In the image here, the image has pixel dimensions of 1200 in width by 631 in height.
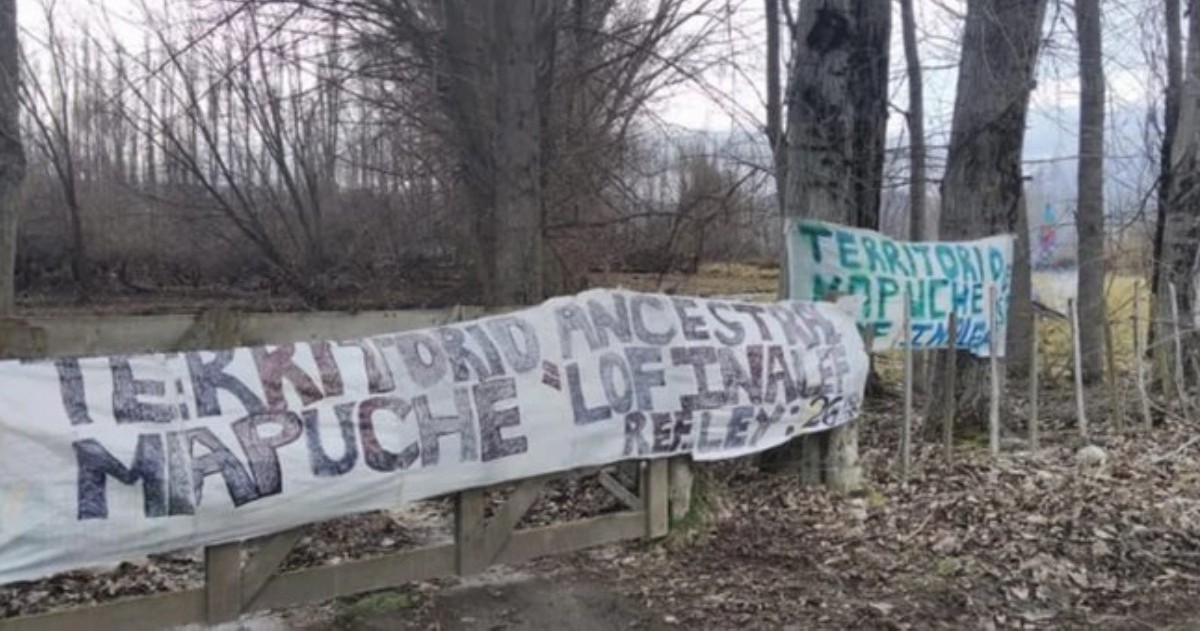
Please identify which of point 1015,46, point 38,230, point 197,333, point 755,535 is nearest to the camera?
point 197,333

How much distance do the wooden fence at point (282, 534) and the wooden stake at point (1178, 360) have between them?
5.71 m

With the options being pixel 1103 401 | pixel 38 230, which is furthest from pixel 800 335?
pixel 38 230

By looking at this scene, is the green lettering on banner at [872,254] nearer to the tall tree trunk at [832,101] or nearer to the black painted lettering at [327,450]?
the tall tree trunk at [832,101]

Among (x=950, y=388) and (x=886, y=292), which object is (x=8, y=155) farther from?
(x=950, y=388)

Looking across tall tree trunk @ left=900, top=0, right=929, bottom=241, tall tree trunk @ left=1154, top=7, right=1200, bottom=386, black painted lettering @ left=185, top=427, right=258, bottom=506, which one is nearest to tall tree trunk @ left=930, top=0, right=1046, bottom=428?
tall tree trunk @ left=1154, top=7, right=1200, bottom=386

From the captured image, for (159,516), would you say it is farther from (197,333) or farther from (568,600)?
(568,600)

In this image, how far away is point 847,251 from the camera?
6.64 m

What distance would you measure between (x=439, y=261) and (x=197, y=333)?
10908 millimetres

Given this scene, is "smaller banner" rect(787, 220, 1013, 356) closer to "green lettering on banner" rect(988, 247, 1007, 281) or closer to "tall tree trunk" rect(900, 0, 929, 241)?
"green lettering on banner" rect(988, 247, 1007, 281)

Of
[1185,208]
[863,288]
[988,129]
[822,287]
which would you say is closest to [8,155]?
[822,287]

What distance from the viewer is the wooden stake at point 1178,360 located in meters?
8.84

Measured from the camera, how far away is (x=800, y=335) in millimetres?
6047

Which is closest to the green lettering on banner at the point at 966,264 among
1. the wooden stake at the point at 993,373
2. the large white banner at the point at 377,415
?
the wooden stake at the point at 993,373

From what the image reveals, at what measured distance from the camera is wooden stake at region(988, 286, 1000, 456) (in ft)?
24.3
